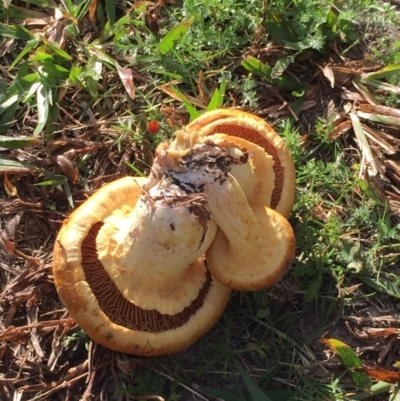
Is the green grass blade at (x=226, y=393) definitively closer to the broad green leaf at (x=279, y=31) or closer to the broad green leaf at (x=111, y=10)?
the broad green leaf at (x=279, y=31)

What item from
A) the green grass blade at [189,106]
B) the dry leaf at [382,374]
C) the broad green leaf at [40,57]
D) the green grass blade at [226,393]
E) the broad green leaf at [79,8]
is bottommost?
the green grass blade at [226,393]

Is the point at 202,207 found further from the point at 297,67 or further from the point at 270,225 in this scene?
the point at 297,67

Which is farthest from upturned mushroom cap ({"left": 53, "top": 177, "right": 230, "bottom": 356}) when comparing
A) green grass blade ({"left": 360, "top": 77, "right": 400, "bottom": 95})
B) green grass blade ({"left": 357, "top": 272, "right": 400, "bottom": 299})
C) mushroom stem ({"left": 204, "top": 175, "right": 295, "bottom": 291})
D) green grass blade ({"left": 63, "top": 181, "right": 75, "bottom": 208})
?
green grass blade ({"left": 360, "top": 77, "right": 400, "bottom": 95})

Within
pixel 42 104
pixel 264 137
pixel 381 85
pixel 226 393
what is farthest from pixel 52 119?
pixel 381 85

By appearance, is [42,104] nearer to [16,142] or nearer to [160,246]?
[16,142]

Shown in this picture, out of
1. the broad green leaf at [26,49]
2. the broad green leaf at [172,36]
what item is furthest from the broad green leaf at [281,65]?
the broad green leaf at [26,49]

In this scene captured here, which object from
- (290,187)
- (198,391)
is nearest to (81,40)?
(290,187)
